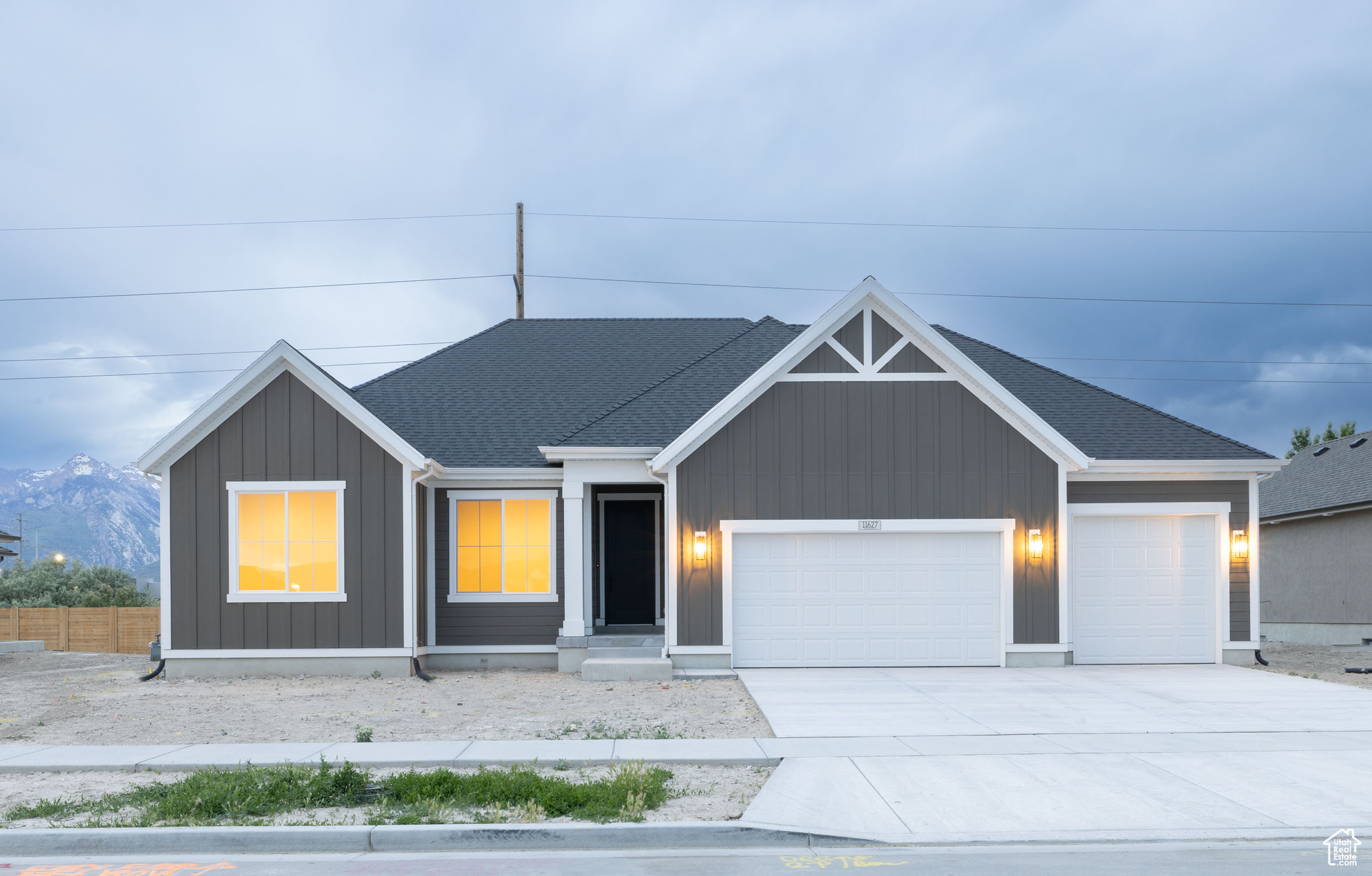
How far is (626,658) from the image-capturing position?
551 inches

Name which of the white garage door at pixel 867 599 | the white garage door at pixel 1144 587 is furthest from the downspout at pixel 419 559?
the white garage door at pixel 1144 587

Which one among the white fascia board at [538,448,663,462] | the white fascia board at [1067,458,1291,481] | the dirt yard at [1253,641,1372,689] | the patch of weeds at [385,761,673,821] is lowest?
the dirt yard at [1253,641,1372,689]

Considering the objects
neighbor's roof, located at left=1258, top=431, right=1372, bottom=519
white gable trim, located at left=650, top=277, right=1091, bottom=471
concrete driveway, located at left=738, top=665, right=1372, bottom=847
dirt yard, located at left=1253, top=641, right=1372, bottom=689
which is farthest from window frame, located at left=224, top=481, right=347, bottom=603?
neighbor's roof, located at left=1258, top=431, right=1372, bottom=519

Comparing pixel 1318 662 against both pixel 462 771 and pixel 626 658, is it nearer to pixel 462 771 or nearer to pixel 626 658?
pixel 626 658

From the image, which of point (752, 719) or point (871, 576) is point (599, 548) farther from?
point (752, 719)

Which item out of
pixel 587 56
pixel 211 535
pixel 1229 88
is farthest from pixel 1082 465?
pixel 1229 88

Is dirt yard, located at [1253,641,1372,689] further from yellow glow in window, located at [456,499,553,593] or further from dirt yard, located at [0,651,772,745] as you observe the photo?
yellow glow in window, located at [456,499,553,593]

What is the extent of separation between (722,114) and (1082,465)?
64.4 m

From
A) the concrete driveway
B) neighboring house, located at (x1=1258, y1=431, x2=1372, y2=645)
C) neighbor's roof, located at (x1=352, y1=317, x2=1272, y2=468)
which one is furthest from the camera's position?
neighboring house, located at (x1=1258, y1=431, x2=1372, y2=645)

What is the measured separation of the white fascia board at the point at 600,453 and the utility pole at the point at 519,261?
37.2 feet

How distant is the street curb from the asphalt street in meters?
0.08

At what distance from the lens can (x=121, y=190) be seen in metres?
71.5

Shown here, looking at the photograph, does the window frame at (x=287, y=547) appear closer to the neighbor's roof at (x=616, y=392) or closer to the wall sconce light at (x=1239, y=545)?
the neighbor's roof at (x=616, y=392)

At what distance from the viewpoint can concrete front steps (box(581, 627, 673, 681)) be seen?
44.8 feet
